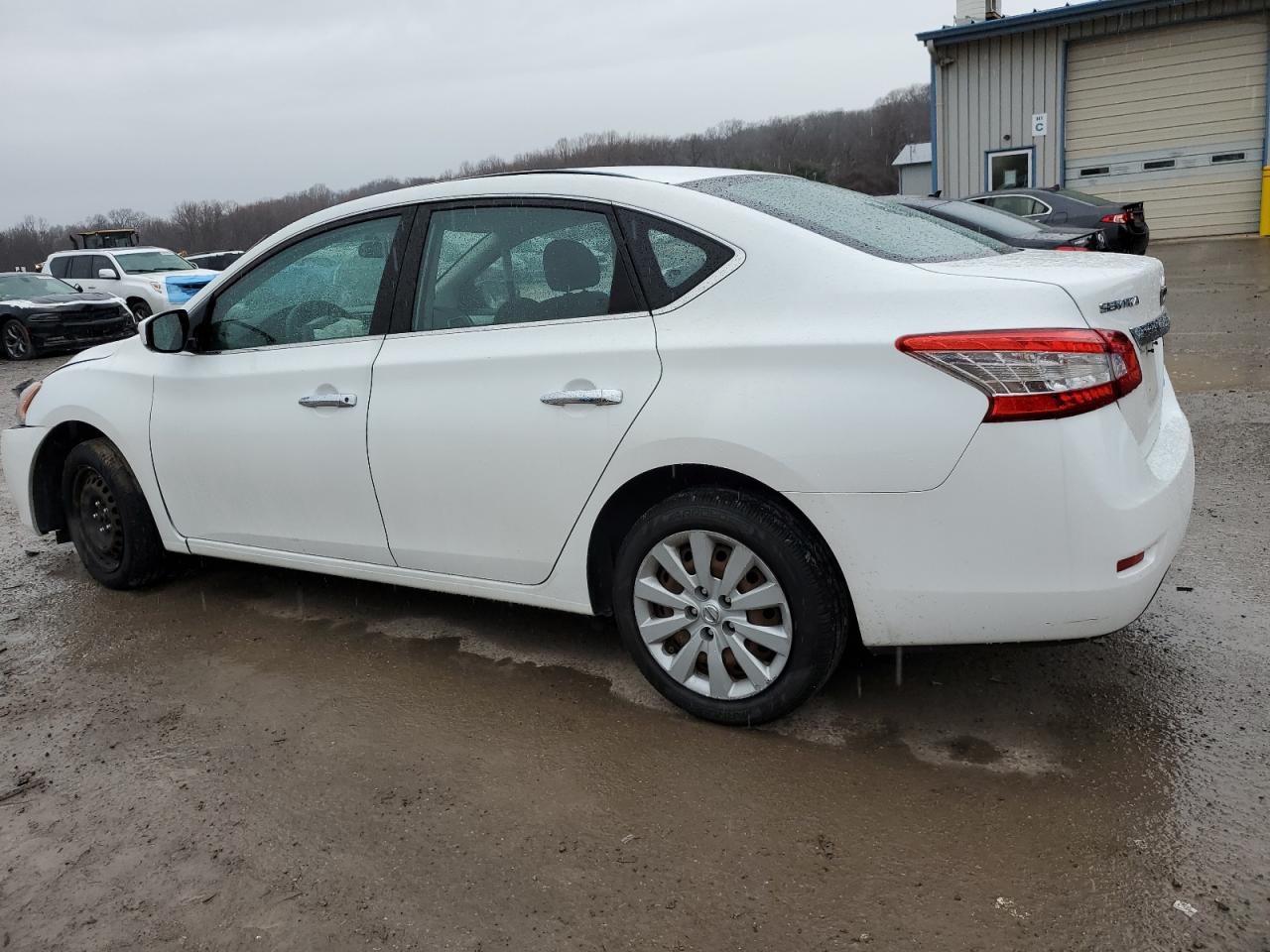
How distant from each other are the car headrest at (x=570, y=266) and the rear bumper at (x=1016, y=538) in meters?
1.00

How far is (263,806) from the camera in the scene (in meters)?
2.88

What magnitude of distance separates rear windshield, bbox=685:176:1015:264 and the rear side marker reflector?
997 millimetres

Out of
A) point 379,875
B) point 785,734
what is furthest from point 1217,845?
point 379,875

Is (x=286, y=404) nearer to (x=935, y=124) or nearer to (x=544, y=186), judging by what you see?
(x=544, y=186)

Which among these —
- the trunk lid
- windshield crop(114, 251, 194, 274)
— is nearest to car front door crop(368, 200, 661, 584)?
the trunk lid

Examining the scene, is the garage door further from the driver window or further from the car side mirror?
the car side mirror

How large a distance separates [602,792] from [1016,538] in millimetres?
1291

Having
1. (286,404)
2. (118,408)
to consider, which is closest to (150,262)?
(118,408)

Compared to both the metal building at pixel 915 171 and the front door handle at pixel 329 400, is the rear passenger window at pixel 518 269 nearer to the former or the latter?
the front door handle at pixel 329 400

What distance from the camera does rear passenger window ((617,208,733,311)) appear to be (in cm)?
304

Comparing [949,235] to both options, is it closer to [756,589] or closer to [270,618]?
[756,589]

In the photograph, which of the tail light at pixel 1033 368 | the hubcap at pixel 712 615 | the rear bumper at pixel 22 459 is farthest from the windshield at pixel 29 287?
the tail light at pixel 1033 368

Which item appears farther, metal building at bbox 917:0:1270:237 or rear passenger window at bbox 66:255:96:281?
rear passenger window at bbox 66:255:96:281

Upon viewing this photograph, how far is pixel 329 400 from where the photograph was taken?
3672mm
